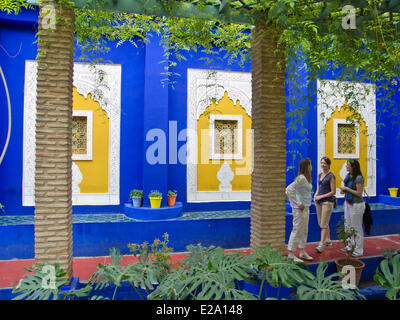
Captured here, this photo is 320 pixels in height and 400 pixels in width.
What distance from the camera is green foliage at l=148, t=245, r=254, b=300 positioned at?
97.4 inches

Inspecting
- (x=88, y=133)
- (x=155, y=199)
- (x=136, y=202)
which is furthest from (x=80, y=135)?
(x=155, y=199)

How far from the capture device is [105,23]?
372 centimetres

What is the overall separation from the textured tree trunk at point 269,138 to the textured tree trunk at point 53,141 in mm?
2371

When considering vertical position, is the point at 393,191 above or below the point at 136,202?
above

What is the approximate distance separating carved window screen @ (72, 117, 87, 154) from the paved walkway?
8.88 ft

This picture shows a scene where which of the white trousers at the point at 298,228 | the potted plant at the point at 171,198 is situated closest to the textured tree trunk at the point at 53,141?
the white trousers at the point at 298,228

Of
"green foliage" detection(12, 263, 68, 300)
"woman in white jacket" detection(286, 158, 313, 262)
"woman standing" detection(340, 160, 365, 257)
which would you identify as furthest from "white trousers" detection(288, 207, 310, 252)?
→ "green foliage" detection(12, 263, 68, 300)

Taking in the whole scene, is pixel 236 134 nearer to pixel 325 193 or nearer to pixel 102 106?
pixel 325 193

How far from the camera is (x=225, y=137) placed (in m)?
7.80

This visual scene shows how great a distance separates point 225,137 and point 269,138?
12.6 feet

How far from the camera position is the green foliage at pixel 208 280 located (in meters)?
2.47
